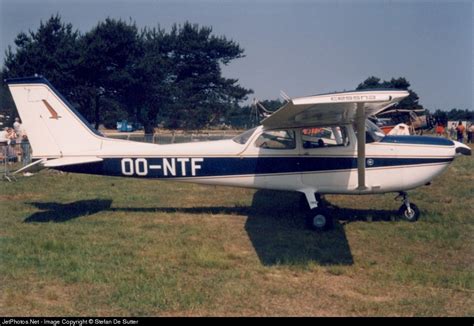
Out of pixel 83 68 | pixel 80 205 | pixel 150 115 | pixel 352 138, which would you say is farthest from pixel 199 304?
pixel 150 115

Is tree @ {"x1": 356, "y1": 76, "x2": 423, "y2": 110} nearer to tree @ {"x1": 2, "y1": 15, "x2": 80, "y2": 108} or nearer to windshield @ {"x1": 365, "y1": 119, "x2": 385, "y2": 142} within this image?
tree @ {"x1": 2, "y1": 15, "x2": 80, "y2": 108}

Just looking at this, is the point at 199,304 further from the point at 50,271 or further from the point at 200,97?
the point at 200,97

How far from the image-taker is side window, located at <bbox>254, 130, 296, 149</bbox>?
332 inches

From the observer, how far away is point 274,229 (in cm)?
794

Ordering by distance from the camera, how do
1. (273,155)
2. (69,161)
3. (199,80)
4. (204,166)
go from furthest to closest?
(199,80) → (204,166) → (273,155) → (69,161)

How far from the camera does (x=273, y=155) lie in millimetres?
8461

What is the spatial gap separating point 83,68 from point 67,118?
28248 mm

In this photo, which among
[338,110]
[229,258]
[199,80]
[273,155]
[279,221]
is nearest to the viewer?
[229,258]

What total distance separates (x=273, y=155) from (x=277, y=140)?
285mm

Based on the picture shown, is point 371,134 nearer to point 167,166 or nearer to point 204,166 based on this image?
point 204,166

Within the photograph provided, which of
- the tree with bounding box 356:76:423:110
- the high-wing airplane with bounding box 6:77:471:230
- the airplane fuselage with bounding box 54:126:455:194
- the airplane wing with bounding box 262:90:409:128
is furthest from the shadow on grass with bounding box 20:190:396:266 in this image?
the tree with bounding box 356:76:423:110

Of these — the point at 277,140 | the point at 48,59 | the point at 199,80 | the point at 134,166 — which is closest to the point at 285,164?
the point at 277,140

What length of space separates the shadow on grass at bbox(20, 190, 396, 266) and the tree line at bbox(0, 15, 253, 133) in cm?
2735

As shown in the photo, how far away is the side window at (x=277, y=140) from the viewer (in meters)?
8.42
